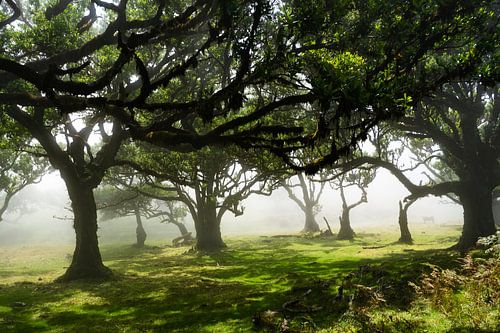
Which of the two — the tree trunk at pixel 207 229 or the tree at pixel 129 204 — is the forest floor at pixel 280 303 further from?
the tree at pixel 129 204

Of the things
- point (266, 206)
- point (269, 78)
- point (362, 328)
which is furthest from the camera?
point (266, 206)

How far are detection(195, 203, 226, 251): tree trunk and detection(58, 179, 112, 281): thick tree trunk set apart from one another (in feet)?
49.1

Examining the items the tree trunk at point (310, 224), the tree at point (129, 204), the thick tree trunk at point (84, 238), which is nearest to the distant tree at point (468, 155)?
the thick tree trunk at point (84, 238)

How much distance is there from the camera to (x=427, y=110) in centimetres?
2467

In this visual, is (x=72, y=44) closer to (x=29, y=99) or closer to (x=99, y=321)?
(x=29, y=99)

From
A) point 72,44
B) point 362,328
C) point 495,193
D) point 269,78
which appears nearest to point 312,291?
point 362,328

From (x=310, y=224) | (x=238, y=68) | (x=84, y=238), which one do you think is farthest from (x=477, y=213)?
(x=310, y=224)

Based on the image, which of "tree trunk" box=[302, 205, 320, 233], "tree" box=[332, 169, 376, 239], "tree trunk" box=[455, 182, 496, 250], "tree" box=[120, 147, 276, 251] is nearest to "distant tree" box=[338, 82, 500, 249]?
"tree trunk" box=[455, 182, 496, 250]

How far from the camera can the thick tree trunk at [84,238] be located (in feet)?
67.1

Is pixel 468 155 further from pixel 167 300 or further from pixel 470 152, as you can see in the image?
pixel 167 300

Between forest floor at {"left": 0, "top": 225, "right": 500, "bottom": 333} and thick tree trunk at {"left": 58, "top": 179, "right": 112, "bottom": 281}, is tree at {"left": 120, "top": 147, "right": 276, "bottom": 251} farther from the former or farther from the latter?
forest floor at {"left": 0, "top": 225, "right": 500, "bottom": 333}

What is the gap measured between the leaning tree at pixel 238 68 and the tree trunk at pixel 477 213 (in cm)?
1005

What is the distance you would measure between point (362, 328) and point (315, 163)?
474 cm

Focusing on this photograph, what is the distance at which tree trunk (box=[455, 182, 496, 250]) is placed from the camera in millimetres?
24391
